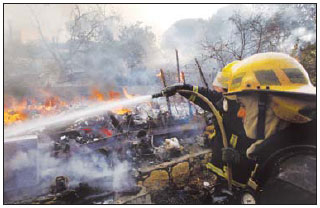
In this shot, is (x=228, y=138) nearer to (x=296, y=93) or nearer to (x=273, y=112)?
(x=273, y=112)

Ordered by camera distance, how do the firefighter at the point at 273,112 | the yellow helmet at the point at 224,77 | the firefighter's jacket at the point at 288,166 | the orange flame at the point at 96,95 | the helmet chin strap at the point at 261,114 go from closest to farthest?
the firefighter's jacket at the point at 288,166 < the firefighter at the point at 273,112 < the helmet chin strap at the point at 261,114 < the yellow helmet at the point at 224,77 < the orange flame at the point at 96,95

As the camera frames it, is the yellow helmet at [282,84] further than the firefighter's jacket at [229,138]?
No

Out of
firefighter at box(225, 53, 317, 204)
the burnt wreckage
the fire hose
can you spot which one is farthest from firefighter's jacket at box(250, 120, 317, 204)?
the burnt wreckage

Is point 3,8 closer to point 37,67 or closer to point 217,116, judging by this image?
point 37,67

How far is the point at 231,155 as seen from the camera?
14.6ft

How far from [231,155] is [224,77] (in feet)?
4.37

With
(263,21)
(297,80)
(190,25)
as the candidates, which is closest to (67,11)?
(190,25)

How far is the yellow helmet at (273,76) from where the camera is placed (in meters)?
3.96

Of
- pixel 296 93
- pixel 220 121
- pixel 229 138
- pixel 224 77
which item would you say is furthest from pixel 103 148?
pixel 296 93

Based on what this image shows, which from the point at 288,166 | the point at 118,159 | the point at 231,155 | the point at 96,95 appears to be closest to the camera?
the point at 288,166

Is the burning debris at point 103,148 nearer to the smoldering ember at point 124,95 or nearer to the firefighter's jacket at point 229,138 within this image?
the smoldering ember at point 124,95

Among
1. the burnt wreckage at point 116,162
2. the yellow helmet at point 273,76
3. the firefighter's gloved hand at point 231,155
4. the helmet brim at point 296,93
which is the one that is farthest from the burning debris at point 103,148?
the yellow helmet at point 273,76

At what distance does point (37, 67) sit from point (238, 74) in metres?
3.40

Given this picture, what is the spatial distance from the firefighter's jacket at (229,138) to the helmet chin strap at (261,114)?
20 cm
